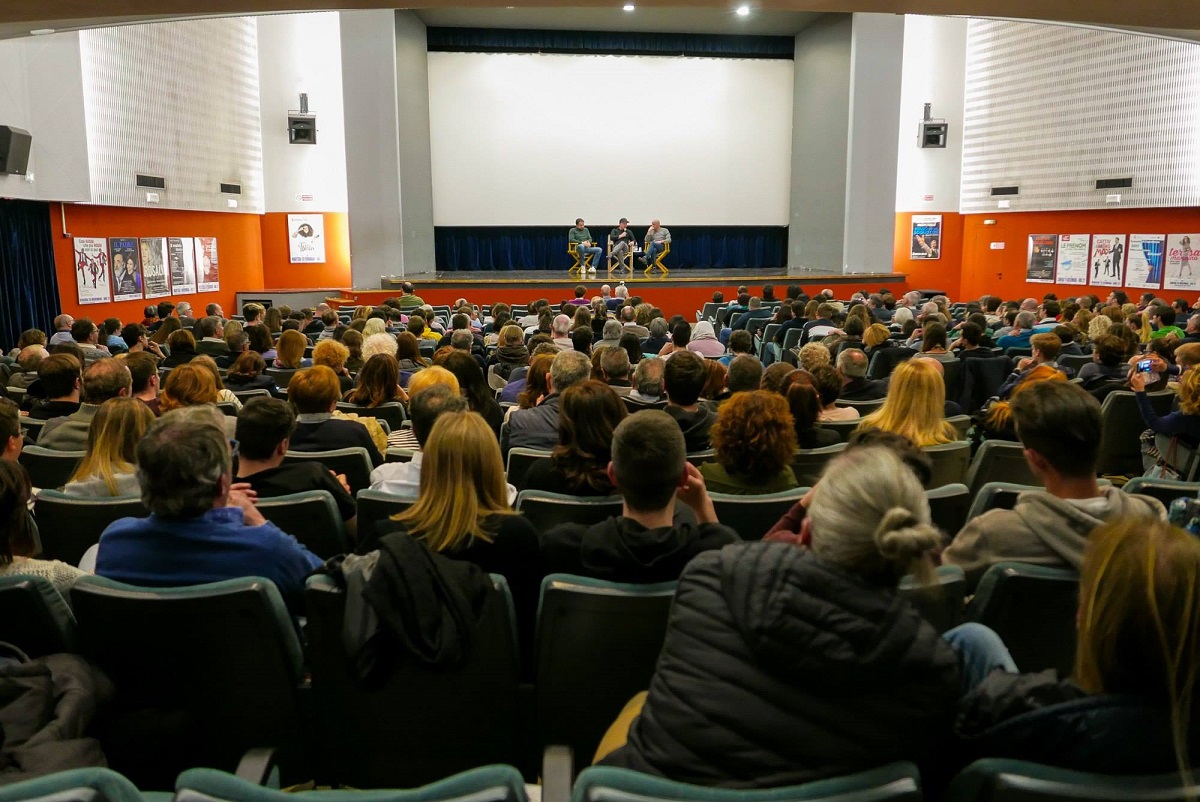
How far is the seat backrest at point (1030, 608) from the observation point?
2.22 metres

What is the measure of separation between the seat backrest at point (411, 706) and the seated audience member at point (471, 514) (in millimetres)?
360

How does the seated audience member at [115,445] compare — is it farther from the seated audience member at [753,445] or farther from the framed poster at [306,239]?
the framed poster at [306,239]

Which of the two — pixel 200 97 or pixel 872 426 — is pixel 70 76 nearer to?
pixel 200 97

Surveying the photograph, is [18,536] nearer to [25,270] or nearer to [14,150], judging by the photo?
[14,150]

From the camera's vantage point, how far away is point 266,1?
5.41 meters

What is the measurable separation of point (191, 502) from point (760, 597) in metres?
1.53

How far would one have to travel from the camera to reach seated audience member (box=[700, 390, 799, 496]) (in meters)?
3.31

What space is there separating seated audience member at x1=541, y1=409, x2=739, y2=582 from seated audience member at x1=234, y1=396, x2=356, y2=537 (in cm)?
115

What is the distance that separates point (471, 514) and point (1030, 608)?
1410 millimetres

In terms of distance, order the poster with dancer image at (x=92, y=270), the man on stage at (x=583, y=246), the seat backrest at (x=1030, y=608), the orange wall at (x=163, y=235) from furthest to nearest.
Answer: the man on stage at (x=583, y=246), the poster with dancer image at (x=92, y=270), the orange wall at (x=163, y=235), the seat backrest at (x=1030, y=608)

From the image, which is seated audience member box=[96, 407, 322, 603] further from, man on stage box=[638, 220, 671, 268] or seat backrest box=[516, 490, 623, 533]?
man on stage box=[638, 220, 671, 268]

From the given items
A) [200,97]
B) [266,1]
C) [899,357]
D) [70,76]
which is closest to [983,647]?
[266,1]

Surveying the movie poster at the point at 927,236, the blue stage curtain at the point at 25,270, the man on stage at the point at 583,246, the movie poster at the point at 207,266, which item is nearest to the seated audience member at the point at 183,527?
the blue stage curtain at the point at 25,270

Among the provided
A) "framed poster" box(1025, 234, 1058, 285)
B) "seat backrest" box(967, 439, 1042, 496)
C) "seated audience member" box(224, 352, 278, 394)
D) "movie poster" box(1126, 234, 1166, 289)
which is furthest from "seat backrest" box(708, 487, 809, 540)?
"framed poster" box(1025, 234, 1058, 285)
